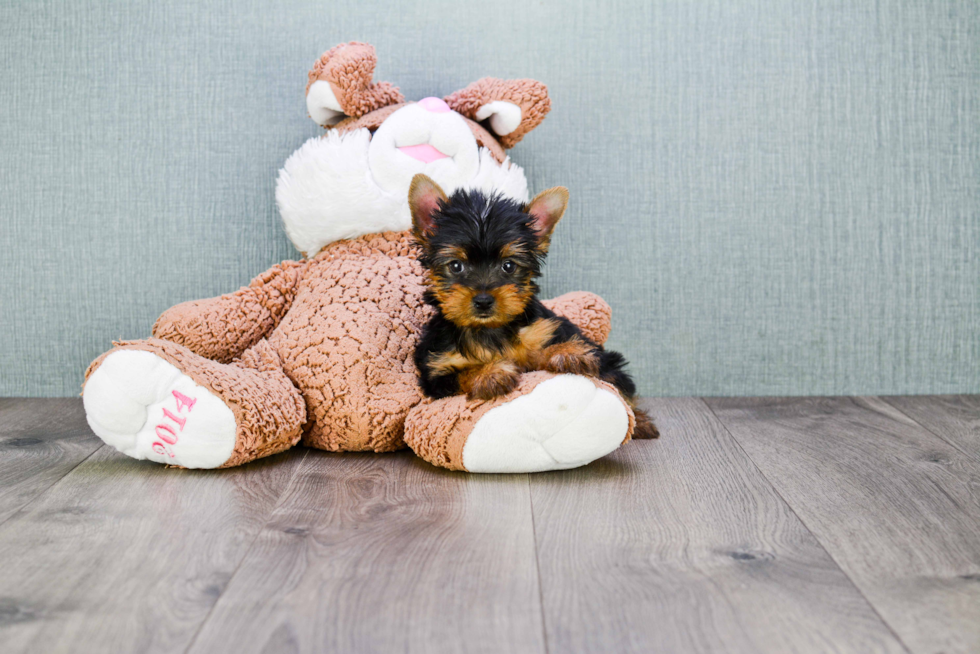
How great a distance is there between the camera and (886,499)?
5.09 feet

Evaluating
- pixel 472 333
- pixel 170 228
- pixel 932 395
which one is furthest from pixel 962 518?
pixel 170 228

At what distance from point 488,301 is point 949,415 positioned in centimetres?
155

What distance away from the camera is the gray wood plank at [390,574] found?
1020 mm

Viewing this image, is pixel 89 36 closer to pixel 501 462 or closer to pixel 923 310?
pixel 501 462

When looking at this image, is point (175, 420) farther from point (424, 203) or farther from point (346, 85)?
point (346, 85)

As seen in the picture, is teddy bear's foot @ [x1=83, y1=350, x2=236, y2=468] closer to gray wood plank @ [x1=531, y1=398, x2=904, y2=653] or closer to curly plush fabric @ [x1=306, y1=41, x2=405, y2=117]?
gray wood plank @ [x1=531, y1=398, x2=904, y2=653]

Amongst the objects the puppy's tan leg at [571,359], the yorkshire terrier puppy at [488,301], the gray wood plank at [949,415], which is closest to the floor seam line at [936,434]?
the gray wood plank at [949,415]

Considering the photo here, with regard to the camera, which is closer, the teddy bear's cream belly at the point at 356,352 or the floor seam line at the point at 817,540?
the floor seam line at the point at 817,540

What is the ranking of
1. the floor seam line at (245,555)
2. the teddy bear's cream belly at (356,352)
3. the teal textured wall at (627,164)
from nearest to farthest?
the floor seam line at (245,555)
the teddy bear's cream belly at (356,352)
the teal textured wall at (627,164)

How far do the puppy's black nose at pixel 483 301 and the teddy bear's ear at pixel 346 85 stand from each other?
2.73 ft

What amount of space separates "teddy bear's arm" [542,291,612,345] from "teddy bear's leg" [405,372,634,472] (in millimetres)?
543

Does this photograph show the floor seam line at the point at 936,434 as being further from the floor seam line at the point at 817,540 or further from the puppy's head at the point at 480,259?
the puppy's head at the point at 480,259

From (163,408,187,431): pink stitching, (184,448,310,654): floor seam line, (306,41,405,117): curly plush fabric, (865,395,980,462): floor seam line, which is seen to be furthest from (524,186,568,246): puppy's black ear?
(865,395,980,462): floor seam line

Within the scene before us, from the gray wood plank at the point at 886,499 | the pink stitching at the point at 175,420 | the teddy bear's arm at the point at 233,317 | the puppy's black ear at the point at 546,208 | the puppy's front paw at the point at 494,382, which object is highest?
the puppy's black ear at the point at 546,208
